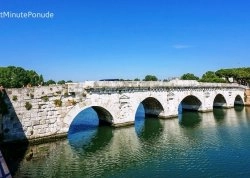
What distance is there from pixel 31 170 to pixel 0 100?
646 cm

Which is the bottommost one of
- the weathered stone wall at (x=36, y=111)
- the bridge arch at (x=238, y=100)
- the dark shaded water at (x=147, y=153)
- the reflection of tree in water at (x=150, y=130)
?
the dark shaded water at (x=147, y=153)

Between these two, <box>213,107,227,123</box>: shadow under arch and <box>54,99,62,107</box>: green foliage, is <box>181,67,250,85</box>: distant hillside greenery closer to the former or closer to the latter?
<box>213,107,227,123</box>: shadow under arch

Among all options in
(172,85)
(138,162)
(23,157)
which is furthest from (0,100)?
(172,85)

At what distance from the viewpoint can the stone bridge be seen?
23016mm

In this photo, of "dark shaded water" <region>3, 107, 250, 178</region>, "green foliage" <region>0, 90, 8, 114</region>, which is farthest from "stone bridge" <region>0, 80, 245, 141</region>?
"dark shaded water" <region>3, 107, 250, 178</region>

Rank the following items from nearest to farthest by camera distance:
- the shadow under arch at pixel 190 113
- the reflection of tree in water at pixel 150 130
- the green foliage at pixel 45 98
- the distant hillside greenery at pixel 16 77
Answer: the green foliage at pixel 45 98, the reflection of tree in water at pixel 150 130, the shadow under arch at pixel 190 113, the distant hillside greenery at pixel 16 77

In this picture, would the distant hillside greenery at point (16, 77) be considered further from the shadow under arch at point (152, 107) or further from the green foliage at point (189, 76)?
the green foliage at point (189, 76)

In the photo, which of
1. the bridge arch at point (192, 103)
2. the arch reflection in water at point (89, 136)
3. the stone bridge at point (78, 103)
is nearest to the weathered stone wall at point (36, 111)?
the stone bridge at point (78, 103)

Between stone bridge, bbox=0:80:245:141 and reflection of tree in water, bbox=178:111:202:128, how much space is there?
1599 millimetres

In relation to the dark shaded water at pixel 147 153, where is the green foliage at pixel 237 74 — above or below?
above

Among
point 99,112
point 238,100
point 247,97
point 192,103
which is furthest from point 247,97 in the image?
point 99,112

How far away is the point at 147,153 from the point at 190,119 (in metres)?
16.2

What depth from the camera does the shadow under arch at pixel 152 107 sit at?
117 ft

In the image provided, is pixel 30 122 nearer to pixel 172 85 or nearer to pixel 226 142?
pixel 226 142
